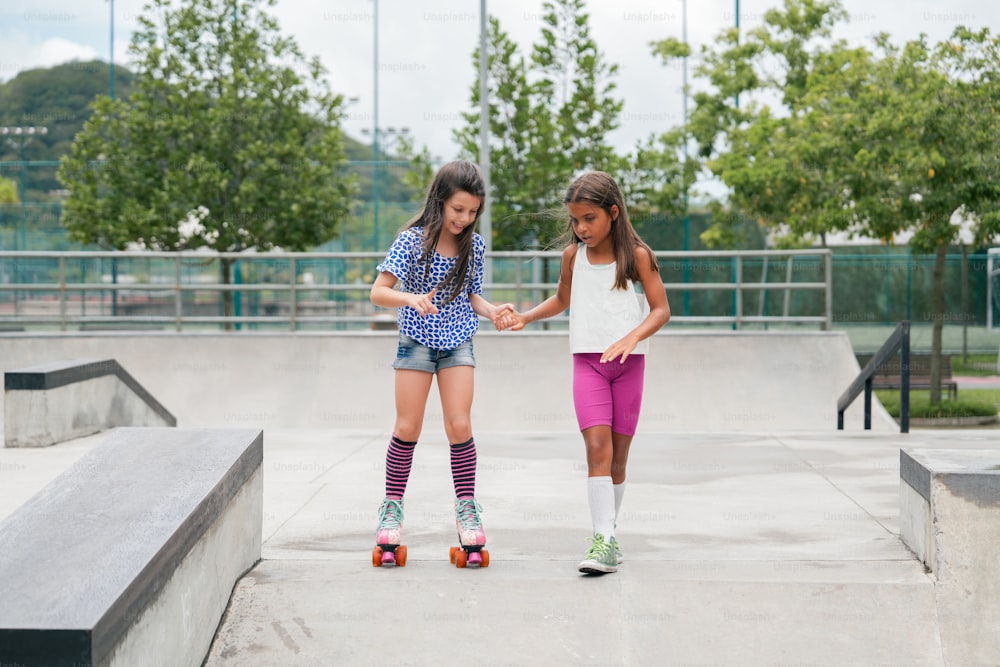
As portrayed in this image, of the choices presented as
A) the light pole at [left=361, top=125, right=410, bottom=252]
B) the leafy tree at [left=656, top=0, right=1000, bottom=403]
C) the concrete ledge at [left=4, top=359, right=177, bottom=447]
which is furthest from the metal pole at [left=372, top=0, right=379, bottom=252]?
the concrete ledge at [left=4, top=359, right=177, bottom=447]

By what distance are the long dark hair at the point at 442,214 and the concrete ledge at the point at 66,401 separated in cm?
487

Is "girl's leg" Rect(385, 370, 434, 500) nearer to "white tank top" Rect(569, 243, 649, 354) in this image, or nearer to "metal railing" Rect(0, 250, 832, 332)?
"white tank top" Rect(569, 243, 649, 354)

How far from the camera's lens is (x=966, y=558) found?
411 centimetres

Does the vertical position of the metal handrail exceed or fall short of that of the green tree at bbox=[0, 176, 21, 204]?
it falls short

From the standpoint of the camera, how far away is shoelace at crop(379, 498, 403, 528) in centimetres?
464

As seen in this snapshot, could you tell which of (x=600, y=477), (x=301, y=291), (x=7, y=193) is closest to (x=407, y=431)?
(x=600, y=477)

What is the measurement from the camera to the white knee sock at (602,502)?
4543 mm

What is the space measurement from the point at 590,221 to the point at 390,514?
1522 mm

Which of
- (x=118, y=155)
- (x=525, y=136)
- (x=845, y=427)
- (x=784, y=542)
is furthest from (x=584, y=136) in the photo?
(x=784, y=542)

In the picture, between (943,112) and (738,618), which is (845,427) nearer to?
(943,112)

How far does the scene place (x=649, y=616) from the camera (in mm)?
4086

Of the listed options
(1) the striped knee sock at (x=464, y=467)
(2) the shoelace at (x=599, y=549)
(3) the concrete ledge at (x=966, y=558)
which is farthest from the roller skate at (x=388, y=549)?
(3) the concrete ledge at (x=966, y=558)

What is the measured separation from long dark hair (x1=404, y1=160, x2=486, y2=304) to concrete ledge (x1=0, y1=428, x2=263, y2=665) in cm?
111

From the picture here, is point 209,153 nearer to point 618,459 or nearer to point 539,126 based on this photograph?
point 539,126
